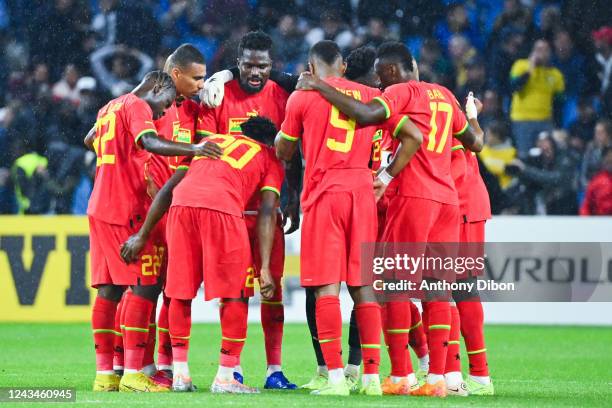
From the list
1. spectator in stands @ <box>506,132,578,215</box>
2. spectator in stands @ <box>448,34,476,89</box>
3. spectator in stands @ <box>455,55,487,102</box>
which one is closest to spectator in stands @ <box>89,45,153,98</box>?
spectator in stands @ <box>448,34,476,89</box>

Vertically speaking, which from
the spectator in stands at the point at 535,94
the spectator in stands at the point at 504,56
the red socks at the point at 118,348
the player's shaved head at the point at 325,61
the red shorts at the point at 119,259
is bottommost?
the red socks at the point at 118,348

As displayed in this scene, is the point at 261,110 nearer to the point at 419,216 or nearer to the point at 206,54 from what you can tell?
the point at 419,216

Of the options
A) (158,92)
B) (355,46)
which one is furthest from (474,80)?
(158,92)

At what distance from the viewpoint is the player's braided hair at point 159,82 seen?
8.14 meters

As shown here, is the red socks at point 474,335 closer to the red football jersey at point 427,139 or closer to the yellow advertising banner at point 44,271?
the red football jersey at point 427,139

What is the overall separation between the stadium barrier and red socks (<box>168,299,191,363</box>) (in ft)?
21.1

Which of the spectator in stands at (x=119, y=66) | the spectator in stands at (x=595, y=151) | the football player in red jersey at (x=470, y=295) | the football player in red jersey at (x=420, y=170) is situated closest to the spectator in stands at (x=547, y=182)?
the spectator in stands at (x=595, y=151)

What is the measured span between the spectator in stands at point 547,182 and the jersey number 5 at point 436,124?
7.29 meters

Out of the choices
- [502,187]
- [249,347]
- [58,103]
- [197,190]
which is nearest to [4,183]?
[58,103]

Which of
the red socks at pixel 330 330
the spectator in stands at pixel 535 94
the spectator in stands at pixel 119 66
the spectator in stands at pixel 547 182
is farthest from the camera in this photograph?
the spectator in stands at pixel 119 66

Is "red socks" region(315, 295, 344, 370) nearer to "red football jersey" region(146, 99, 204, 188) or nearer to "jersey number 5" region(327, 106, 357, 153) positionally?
"jersey number 5" region(327, 106, 357, 153)

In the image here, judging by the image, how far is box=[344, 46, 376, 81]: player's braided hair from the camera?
8773mm

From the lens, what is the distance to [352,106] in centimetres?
761

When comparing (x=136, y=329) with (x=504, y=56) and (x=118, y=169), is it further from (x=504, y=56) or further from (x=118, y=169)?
(x=504, y=56)
